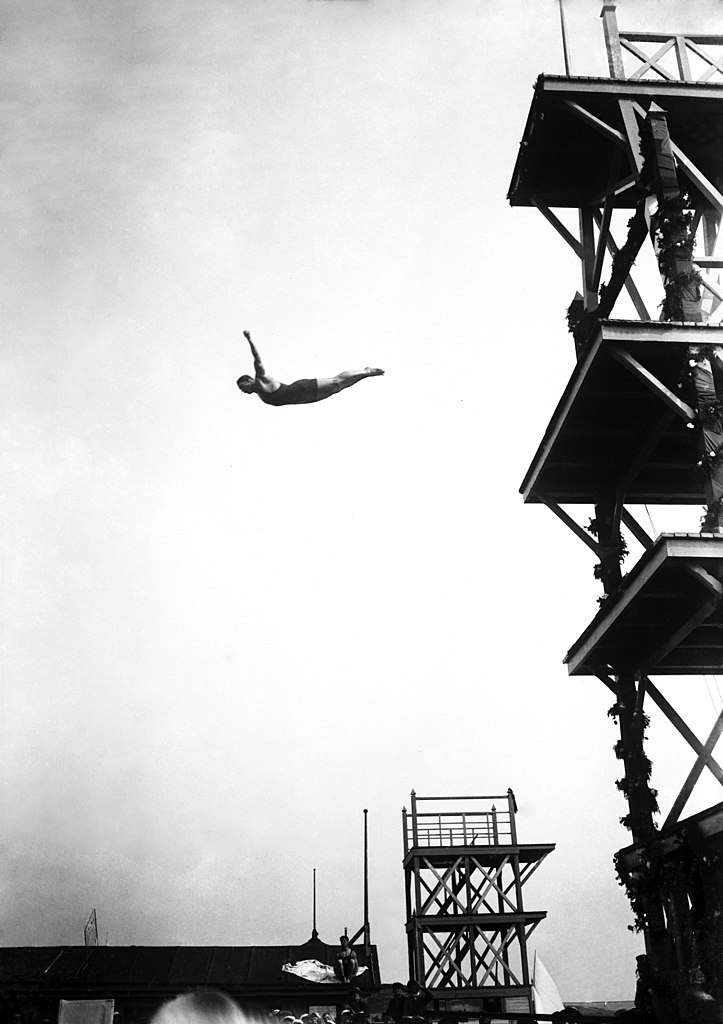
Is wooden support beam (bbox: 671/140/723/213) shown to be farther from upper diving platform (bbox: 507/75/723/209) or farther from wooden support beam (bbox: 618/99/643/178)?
wooden support beam (bbox: 618/99/643/178)

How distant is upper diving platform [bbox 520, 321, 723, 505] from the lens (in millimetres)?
11445

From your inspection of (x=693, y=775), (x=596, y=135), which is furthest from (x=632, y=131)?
(x=693, y=775)

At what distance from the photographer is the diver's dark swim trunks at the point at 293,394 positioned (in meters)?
15.9

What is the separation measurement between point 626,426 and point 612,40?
5.39m

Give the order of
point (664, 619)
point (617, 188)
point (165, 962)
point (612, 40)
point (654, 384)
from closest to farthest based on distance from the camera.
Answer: point (654, 384) < point (664, 619) < point (612, 40) < point (617, 188) < point (165, 962)

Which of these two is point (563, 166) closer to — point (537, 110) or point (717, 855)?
point (537, 110)

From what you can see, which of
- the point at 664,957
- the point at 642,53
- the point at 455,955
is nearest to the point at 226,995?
the point at 455,955

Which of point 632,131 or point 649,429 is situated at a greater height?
point 632,131

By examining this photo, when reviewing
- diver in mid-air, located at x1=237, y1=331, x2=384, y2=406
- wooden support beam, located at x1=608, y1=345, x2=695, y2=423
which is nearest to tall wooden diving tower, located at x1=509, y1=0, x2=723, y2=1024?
wooden support beam, located at x1=608, y1=345, x2=695, y2=423

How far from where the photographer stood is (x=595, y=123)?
13.3 meters

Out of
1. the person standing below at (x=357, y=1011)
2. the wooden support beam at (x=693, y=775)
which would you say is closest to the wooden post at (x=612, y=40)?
the wooden support beam at (x=693, y=775)

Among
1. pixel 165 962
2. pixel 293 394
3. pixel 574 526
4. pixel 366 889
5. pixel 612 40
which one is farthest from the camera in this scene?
pixel 366 889

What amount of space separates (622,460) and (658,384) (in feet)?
10.9

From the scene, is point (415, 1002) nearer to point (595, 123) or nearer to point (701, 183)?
point (701, 183)
